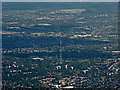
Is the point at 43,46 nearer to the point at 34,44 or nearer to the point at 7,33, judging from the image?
the point at 34,44

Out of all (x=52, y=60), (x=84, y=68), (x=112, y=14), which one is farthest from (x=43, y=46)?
(x=112, y=14)

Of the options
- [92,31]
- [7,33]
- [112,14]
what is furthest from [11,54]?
[112,14]

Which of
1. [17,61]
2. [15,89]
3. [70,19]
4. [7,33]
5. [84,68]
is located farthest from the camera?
[70,19]

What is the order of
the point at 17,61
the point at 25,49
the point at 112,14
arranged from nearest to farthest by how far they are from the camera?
the point at 17,61
the point at 25,49
the point at 112,14

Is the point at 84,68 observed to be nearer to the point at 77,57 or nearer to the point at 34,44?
the point at 77,57

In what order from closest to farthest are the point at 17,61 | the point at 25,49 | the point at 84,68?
the point at 84,68
the point at 17,61
the point at 25,49

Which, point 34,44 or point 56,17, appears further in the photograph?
point 56,17
